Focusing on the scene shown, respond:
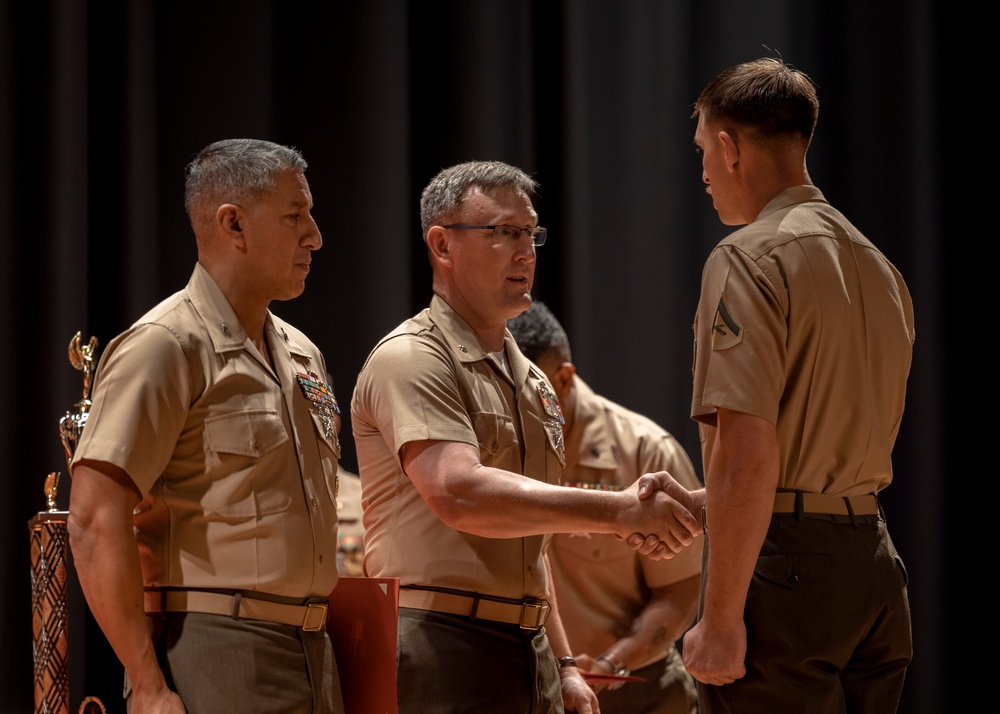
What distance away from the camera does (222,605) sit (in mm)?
1883

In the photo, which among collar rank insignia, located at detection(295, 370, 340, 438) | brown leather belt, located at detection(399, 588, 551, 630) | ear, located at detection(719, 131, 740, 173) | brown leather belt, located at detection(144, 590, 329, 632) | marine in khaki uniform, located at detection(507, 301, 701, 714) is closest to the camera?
brown leather belt, located at detection(144, 590, 329, 632)

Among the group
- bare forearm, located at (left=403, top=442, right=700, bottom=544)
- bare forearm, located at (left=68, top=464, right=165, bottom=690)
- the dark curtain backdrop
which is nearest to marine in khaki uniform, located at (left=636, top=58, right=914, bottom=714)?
bare forearm, located at (left=403, top=442, right=700, bottom=544)

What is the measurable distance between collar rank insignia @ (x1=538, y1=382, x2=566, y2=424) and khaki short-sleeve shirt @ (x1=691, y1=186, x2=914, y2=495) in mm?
622

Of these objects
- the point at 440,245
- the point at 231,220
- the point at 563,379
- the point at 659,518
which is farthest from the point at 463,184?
the point at 563,379

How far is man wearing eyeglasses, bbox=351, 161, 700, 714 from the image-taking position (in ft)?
7.27

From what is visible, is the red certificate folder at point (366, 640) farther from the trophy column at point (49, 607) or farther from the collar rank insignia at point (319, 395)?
the trophy column at point (49, 607)

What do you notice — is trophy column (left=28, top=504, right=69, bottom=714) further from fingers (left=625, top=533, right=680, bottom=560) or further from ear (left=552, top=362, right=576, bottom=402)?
ear (left=552, top=362, right=576, bottom=402)

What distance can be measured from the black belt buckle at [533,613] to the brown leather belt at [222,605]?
1.72 feet

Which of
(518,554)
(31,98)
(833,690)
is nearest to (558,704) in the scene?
(518,554)

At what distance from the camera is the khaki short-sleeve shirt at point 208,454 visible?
6.08 ft

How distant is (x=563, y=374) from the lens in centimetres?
331

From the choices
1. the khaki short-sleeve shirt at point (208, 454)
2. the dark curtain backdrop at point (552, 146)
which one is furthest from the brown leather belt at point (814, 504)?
the dark curtain backdrop at point (552, 146)

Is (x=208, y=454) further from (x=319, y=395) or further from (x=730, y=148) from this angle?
(x=730, y=148)

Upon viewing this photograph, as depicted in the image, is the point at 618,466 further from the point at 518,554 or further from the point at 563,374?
the point at 518,554
